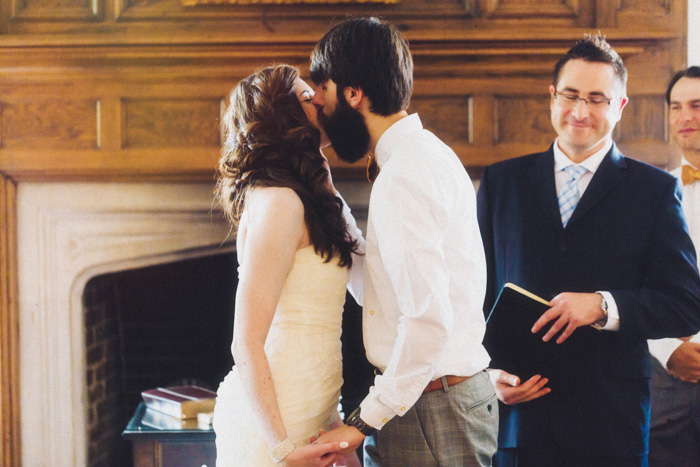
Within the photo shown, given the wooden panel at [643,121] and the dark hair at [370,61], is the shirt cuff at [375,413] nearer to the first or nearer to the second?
the dark hair at [370,61]

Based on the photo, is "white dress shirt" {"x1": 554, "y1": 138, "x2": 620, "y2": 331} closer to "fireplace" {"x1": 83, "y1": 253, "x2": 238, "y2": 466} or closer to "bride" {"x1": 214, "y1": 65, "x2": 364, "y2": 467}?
"bride" {"x1": 214, "y1": 65, "x2": 364, "y2": 467}

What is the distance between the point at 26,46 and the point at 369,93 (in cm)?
140

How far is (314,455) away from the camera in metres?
1.10

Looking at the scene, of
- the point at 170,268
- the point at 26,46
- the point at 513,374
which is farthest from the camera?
the point at 170,268

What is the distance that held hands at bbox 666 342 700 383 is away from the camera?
1.84m

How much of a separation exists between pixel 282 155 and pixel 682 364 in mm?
1489

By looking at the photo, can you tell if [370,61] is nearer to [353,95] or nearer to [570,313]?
[353,95]

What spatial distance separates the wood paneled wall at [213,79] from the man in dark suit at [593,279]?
0.55 metres

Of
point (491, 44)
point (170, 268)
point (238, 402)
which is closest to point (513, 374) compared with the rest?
point (238, 402)

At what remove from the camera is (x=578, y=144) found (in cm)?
144

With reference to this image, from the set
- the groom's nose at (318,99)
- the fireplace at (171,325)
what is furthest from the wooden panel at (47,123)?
the groom's nose at (318,99)

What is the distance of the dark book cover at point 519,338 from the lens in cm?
125

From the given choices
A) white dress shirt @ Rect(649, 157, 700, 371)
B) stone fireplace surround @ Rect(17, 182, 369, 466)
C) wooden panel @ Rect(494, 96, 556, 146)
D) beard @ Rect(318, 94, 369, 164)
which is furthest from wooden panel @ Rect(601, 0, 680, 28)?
beard @ Rect(318, 94, 369, 164)

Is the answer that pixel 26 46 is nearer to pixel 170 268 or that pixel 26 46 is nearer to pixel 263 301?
pixel 170 268
